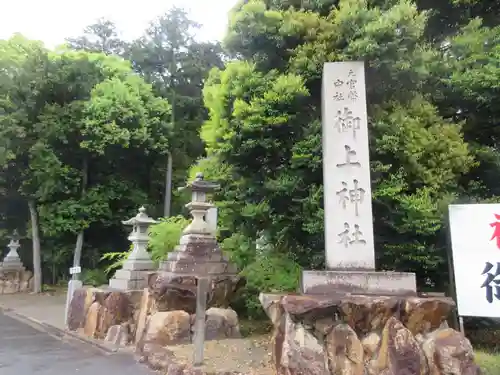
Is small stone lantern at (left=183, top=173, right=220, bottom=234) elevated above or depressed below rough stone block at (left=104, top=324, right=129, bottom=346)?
above

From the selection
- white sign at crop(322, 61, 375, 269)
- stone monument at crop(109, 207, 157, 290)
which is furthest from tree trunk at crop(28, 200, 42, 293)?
white sign at crop(322, 61, 375, 269)

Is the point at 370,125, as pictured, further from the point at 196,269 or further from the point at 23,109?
the point at 23,109

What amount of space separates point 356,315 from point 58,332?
7547 millimetres

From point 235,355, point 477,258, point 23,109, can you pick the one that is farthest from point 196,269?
point 23,109

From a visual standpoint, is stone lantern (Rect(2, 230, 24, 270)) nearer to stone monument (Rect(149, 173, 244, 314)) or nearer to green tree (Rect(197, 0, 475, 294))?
stone monument (Rect(149, 173, 244, 314))

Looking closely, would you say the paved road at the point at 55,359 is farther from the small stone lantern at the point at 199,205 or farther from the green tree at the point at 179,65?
the green tree at the point at 179,65

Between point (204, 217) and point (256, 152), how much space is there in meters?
2.12

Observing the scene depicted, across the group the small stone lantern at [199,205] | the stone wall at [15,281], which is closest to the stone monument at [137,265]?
the small stone lantern at [199,205]

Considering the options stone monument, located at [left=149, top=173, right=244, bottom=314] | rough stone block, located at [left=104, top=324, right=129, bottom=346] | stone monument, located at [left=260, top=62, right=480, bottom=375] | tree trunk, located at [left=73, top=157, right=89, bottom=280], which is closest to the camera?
stone monument, located at [left=260, top=62, right=480, bottom=375]

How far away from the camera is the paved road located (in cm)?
636

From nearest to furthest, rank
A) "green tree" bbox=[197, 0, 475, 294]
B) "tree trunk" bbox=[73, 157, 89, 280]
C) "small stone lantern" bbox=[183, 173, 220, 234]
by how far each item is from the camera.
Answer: "green tree" bbox=[197, 0, 475, 294] < "small stone lantern" bbox=[183, 173, 220, 234] < "tree trunk" bbox=[73, 157, 89, 280]

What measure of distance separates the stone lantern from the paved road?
33.1 feet

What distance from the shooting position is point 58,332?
32.0 ft

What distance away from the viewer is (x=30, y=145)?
54.5 feet
